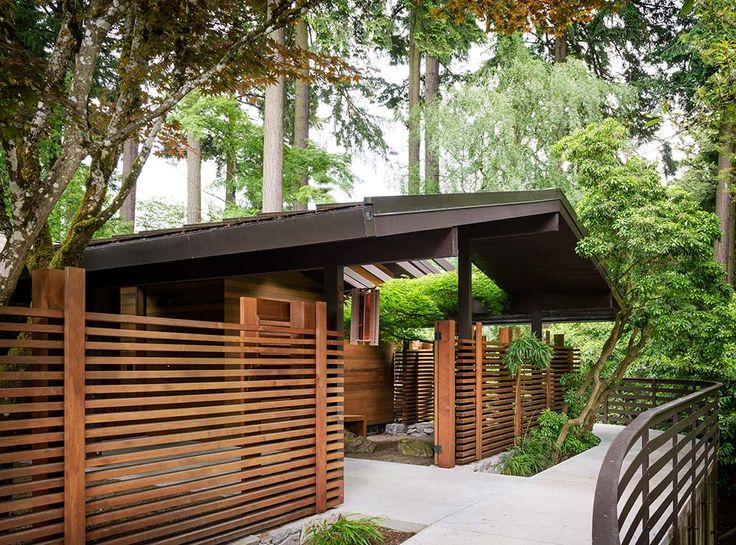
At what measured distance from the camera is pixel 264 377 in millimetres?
5672

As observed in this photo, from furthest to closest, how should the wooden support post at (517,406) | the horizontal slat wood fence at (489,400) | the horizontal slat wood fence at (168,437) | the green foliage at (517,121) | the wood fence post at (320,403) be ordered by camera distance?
the green foliage at (517,121)
the wooden support post at (517,406)
the horizontal slat wood fence at (489,400)
the wood fence post at (320,403)
the horizontal slat wood fence at (168,437)

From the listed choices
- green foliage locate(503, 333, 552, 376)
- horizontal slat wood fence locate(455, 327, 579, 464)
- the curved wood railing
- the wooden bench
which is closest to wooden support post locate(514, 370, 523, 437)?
horizontal slat wood fence locate(455, 327, 579, 464)

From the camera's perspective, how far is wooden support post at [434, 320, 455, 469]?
8383 millimetres

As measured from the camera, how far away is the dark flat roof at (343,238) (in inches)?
206

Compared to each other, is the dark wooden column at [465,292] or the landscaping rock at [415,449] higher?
the dark wooden column at [465,292]

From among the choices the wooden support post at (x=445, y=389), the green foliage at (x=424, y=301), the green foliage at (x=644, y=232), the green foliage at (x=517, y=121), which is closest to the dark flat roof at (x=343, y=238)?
the green foliage at (x=644, y=232)

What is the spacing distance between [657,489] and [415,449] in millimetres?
5755

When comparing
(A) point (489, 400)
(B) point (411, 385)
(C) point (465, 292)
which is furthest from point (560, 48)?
(A) point (489, 400)

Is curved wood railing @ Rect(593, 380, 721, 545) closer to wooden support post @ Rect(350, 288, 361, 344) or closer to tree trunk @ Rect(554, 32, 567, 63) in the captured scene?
wooden support post @ Rect(350, 288, 361, 344)

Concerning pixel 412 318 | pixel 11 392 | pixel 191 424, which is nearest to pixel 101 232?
pixel 412 318

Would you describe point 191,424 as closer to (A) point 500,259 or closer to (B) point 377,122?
(A) point 500,259

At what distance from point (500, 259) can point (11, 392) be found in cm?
827

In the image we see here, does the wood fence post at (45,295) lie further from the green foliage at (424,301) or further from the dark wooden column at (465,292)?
the green foliage at (424,301)

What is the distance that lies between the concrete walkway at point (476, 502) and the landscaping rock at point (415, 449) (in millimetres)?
1114
